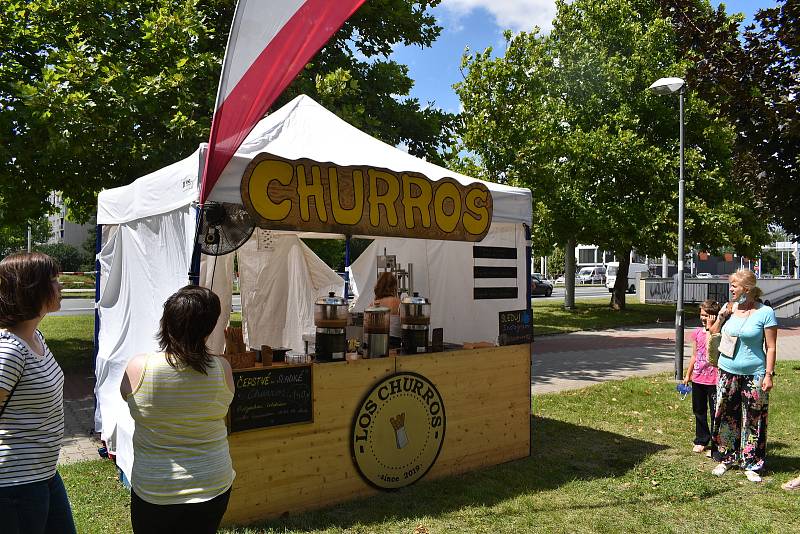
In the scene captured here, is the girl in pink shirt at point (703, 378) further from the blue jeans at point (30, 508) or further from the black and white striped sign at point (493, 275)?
the blue jeans at point (30, 508)

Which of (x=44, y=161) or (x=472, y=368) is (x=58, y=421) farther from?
(x=44, y=161)

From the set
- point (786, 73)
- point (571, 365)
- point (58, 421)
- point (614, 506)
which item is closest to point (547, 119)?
point (571, 365)

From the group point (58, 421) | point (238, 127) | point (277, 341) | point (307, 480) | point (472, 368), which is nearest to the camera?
point (58, 421)

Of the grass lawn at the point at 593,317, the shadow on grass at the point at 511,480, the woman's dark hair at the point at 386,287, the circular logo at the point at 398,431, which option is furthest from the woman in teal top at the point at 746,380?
the grass lawn at the point at 593,317

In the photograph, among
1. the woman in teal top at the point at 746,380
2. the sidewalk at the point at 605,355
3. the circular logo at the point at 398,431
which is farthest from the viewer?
the sidewalk at the point at 605,355

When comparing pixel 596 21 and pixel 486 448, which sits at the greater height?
pixel 596 21

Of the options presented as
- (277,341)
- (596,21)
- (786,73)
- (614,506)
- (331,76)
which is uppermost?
(596,21)

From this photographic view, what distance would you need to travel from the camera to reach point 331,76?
1154 centimetres

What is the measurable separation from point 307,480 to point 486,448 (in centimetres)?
200

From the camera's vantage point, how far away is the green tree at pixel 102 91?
9742 mm

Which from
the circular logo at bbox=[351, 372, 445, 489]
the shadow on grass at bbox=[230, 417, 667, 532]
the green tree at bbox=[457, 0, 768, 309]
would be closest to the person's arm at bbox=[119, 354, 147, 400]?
the shadow on grass at bbox=[230, 417, 667, 532]

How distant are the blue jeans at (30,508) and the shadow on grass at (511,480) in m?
2.19

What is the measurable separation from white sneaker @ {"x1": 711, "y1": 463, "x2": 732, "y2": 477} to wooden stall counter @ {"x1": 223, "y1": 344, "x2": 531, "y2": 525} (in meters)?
1.76

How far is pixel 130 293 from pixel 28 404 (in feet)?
12.7
